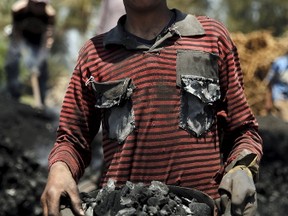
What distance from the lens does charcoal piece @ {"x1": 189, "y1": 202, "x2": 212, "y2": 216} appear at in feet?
8.93

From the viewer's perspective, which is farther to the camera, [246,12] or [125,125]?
[246,12]

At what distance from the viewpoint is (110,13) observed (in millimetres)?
6281

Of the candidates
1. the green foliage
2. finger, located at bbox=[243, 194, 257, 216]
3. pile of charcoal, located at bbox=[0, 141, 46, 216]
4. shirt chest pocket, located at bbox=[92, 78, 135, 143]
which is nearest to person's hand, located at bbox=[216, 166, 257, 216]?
finger, located at bbox=[243, 194, 257, 216]

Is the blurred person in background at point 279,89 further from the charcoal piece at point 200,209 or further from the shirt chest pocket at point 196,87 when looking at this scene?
the charcoal piece at point 200,209

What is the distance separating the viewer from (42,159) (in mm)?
8703

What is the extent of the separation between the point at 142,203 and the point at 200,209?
20 cm

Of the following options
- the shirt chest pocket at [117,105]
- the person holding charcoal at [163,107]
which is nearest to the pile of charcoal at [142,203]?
the person holding charcoal at [163,107]

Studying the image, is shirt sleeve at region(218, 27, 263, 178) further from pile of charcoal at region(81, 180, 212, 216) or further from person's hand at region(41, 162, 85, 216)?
person's hand at region(41, 162, 85, 216)

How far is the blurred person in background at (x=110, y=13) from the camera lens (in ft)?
A: 20.4

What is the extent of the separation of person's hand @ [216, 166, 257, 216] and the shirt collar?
1.98 ft

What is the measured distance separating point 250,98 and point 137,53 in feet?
33.1

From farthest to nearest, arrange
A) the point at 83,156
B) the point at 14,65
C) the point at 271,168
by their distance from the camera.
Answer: the point at 14,65
the point at 271,168
the point at 83,156

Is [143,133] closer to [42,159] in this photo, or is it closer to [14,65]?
[42,159]

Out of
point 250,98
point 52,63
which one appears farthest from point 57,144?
point 52,63
